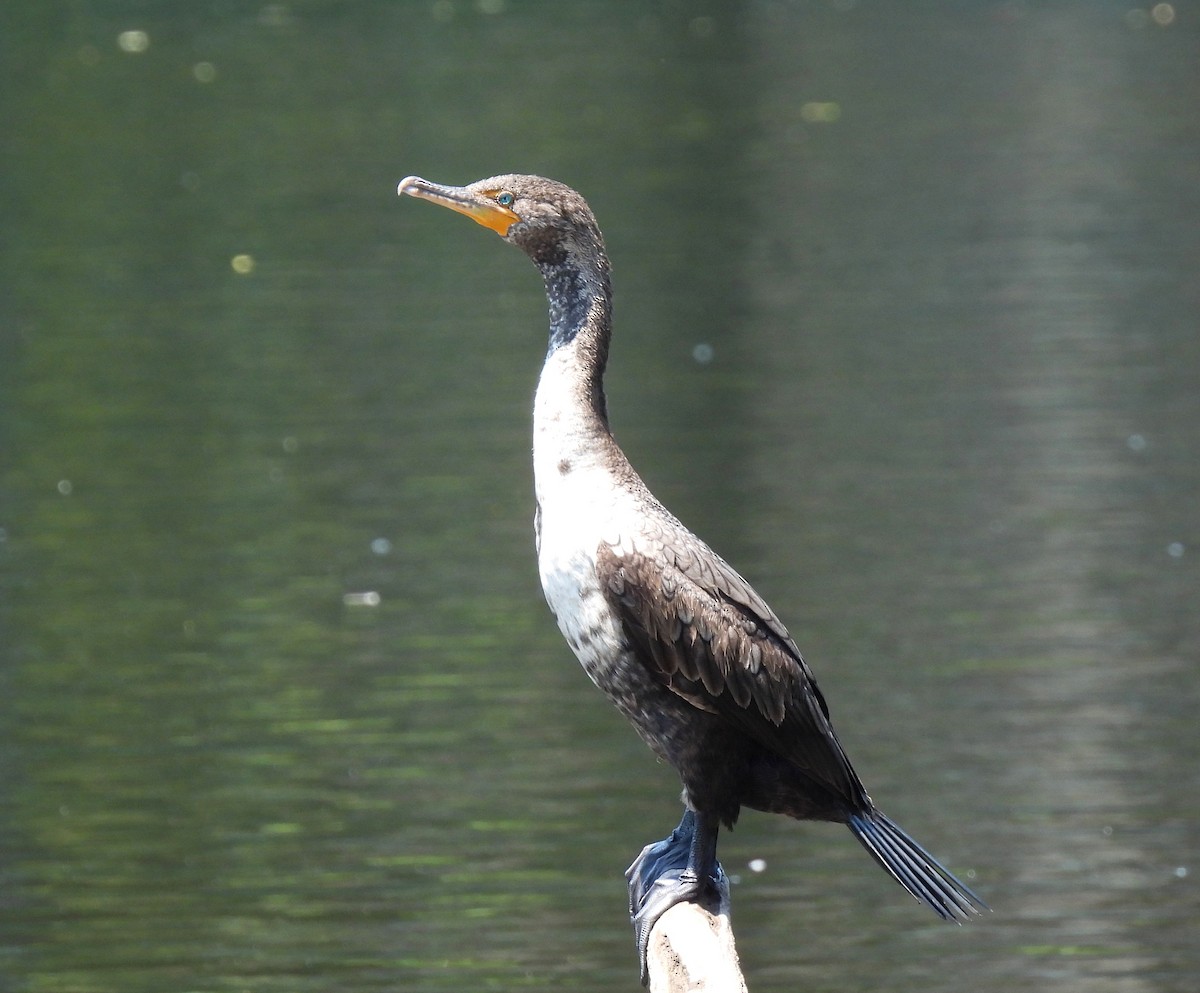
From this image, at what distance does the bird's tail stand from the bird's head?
1.36 meters

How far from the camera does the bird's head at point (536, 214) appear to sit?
503cm

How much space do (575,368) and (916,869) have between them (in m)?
1.28

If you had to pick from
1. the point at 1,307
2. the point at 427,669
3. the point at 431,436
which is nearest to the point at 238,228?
the point at 1,307

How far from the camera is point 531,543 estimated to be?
1251 cm

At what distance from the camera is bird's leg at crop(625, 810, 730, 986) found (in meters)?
4.89

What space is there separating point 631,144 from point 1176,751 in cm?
1693

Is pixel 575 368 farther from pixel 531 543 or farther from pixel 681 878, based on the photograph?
pixel 531 543

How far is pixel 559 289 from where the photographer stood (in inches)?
201

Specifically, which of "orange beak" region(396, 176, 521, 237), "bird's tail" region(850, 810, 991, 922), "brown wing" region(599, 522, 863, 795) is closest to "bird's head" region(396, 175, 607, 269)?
"orange beak" region(396, 176, 521, 237)

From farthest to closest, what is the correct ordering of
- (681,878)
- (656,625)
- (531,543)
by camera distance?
1. (531,543)
2. (681,878)
3. (656,625)

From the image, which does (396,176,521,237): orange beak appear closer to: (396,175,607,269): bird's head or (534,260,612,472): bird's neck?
(396,175,607,269): bird's head

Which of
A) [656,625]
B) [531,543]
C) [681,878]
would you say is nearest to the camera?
[656,625]

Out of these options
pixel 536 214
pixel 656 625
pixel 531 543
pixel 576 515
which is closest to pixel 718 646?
pixel 656 625

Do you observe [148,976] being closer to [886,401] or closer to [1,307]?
[886,401]
